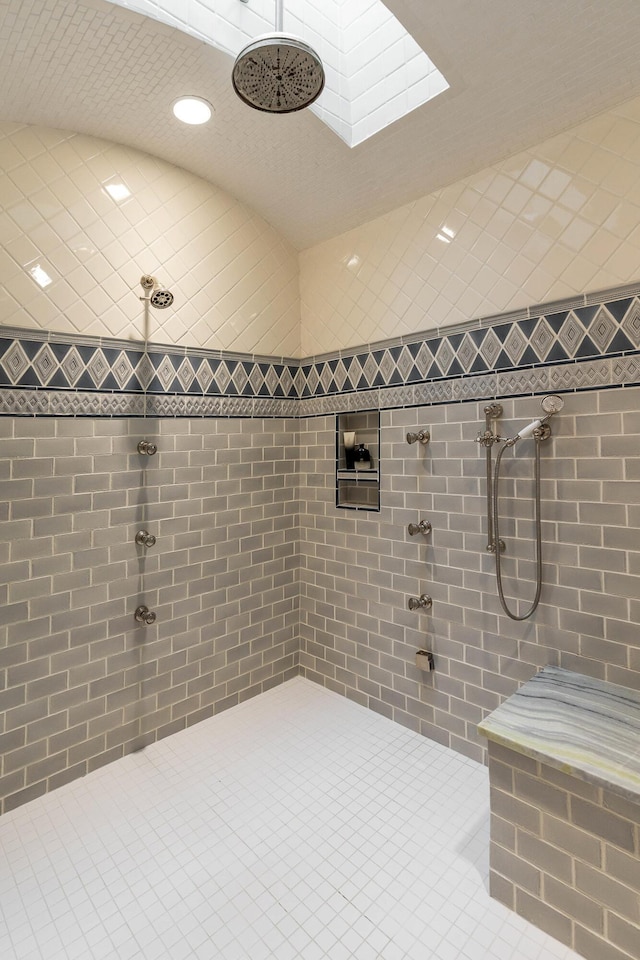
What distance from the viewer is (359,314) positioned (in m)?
2.36

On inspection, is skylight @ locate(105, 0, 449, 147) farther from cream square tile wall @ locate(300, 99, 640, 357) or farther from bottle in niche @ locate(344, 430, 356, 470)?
bottle in niche @ locate(344, 430, 356, 470)

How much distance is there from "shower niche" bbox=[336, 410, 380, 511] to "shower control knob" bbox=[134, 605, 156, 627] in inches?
42.9

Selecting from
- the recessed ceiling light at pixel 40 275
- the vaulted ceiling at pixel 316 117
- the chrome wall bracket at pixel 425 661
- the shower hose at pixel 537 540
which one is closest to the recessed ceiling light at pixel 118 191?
the vaulted ceiling at pixel 316 117

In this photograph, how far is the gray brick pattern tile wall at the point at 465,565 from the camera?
1.57 metres

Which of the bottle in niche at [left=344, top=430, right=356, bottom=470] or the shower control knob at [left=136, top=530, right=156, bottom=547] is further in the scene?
the bottle in niche at [left=344, top=430, right=356, bottom=470]

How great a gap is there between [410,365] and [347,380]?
41 cm

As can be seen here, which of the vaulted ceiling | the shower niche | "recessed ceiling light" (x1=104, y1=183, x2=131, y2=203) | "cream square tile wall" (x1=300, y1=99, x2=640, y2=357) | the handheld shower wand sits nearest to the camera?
the vaulted ceiling

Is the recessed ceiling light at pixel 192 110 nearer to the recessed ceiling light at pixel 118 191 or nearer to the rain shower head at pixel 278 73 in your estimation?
the recessed ceiling light at pixel 118 191

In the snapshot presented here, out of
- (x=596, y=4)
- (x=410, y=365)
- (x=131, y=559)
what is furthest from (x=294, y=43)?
(x=131, y=559)

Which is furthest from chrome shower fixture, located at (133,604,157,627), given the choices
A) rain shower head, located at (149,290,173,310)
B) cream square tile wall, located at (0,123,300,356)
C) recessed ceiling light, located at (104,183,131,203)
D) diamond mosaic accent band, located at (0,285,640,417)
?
recessed ceiling light, located at (104,183,131,203)

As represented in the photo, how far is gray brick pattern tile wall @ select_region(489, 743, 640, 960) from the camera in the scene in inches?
43.8

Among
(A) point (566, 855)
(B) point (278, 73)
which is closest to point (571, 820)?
(A) point (566, 855)

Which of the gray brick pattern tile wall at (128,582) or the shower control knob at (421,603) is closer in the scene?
the gray brick pattern tile wall at (128,582)

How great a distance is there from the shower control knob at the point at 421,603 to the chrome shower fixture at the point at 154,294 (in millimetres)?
1739
